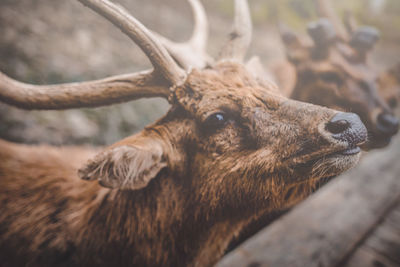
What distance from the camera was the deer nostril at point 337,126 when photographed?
76 centimetres

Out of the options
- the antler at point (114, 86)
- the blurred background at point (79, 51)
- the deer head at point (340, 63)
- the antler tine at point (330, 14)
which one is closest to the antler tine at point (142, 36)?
the antler at point (114, 86)

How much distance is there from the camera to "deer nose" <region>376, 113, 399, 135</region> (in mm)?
1472

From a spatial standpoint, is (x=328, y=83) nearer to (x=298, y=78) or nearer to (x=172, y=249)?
(x=298, y=78)

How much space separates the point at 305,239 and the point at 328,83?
1630 mm

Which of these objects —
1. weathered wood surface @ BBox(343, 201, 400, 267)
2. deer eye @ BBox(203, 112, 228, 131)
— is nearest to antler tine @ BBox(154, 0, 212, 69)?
deer eye @ BBox(203, 112, 228, 131)

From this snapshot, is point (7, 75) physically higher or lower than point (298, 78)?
higher

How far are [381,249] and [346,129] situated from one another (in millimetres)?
2521

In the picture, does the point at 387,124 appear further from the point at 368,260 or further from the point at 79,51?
the point at 79,51

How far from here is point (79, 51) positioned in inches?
54.2

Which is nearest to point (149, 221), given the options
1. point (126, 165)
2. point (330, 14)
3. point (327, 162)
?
point (126, 165)

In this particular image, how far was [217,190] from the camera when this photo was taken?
0.98 m

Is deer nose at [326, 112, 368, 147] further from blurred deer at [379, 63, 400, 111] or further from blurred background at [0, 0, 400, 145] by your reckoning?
blurred deer at [379, 63, 400, 111]

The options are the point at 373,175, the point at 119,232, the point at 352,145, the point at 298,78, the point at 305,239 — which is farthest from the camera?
the point at 373,175

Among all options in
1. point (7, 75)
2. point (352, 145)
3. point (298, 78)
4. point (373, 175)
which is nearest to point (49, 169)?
point (7, 75)
